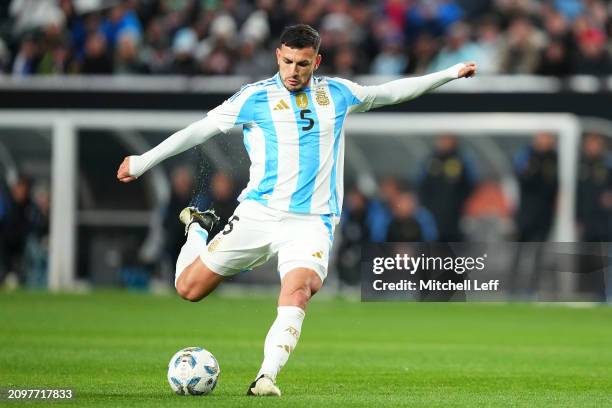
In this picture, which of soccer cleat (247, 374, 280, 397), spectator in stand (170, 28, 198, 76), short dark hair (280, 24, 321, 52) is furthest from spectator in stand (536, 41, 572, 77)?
soccer cleat (247, 374, 280, 397)

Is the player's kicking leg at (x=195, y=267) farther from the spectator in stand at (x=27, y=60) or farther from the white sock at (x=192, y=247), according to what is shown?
the spectator in stand at (x=27, y=60)

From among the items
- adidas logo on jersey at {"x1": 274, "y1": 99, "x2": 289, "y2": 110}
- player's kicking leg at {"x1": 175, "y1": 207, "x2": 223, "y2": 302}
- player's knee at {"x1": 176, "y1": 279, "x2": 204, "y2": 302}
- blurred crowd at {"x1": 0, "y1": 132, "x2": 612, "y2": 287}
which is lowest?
player's knee at {"x1": 176, "y1": 279, "x2": 204, "y2": 302}

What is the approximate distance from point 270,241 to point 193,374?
3.33ft

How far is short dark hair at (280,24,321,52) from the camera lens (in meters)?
8.74

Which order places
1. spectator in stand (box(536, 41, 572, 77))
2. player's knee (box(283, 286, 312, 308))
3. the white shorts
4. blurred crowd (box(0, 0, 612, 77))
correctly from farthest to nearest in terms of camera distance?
blurred crowd (box(0, 0, 612, 77)) < spectator in stand (box(536, 41, 572, 77)) < the white shorts < player's knee (box(283, 286, 312, 308))

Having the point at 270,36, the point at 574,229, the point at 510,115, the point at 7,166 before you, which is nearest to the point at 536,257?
the point at 574,229

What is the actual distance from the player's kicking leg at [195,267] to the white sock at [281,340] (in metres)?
1.01

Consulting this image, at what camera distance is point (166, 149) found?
8875mm

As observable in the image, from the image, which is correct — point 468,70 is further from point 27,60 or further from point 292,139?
point 27,60

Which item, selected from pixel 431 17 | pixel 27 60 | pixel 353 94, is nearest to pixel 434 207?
pixel 431 17

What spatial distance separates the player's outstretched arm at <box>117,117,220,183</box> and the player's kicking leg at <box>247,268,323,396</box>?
1.05 metres

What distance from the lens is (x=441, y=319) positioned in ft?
59.1

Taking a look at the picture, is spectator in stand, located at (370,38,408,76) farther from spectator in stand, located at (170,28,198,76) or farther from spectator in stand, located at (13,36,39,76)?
spectator in stand, located at (13,36,39,76)

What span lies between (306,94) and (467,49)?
13.9 m
